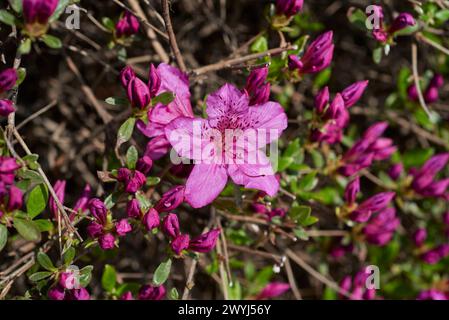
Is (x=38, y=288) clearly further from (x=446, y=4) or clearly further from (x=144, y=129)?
(x=446, y=4)

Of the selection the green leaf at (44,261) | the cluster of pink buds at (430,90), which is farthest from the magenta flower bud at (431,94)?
the green leaf at (44,261)

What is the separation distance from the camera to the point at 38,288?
1.78 meters

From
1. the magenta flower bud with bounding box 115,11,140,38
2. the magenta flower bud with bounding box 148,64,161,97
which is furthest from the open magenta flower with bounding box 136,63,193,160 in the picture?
the magenta flower bud with bounding box 115,11,140,38

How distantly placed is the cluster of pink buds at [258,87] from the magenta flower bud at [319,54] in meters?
0.23

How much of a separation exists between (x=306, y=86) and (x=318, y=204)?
1.92ft

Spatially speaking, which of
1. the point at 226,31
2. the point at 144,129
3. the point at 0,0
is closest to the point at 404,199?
the point at 226,31

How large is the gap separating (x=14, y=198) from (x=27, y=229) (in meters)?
0.11

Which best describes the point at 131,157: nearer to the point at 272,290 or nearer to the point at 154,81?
the point at 154,81

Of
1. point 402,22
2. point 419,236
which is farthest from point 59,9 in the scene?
point 419,236

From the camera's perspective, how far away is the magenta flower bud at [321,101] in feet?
6.51

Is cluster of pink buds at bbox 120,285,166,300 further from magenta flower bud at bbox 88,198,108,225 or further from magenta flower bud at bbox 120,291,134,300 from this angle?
magenta flower bud at bbox 88,198,108,225

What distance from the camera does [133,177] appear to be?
1.73 m

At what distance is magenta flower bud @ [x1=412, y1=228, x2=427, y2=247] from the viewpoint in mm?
2693

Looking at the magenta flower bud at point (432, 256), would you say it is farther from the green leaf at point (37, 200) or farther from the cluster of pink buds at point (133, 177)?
the green leaf at point (37, 200)
